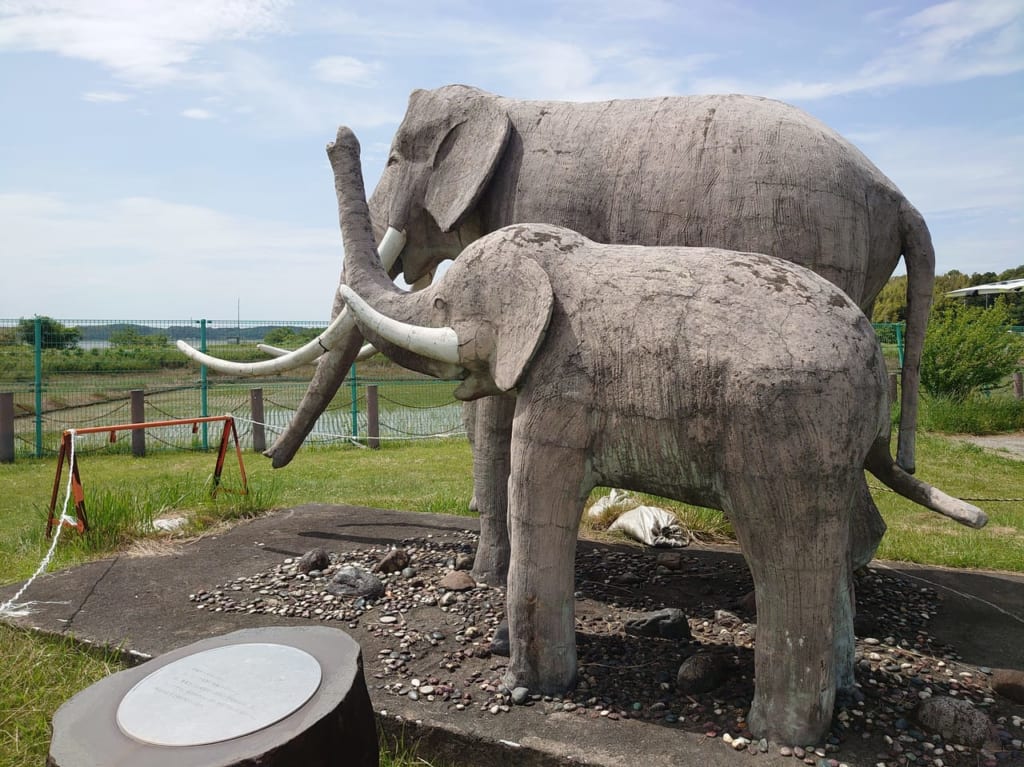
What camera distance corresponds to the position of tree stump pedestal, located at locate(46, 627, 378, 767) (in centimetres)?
216

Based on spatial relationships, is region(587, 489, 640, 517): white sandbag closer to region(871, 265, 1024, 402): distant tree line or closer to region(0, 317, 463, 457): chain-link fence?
region(0, 317, 463, 457): chain-link fence

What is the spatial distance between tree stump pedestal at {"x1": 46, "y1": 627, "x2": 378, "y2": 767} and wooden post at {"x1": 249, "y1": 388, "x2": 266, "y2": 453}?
29.6 feet

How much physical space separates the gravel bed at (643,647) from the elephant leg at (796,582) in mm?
141

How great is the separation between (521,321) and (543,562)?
902 mm

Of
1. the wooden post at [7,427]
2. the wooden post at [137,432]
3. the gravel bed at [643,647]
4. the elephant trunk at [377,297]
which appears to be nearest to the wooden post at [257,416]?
the wooden post at [137,432]

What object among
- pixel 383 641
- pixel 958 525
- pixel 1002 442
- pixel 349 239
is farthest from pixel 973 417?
pixel 349 239

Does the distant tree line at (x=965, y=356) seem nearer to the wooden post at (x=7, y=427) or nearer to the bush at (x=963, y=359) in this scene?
the bush at (x=963, y=359)

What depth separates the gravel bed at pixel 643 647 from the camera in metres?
2.83

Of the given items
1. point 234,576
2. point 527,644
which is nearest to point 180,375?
point 234,576

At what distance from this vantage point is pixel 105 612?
4.26 metres

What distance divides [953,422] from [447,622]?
11105mm

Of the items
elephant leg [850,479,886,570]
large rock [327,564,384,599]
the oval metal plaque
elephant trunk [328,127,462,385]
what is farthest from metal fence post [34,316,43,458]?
elephant leg [850,479,886,570]

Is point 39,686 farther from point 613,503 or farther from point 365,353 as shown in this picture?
point 613,503

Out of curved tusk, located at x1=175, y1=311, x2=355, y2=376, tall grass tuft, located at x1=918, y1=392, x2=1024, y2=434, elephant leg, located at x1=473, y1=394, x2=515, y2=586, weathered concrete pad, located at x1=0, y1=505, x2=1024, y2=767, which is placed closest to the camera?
weathered concrete pad, located at x1=0, y1=505, x2=1024, y2=767
